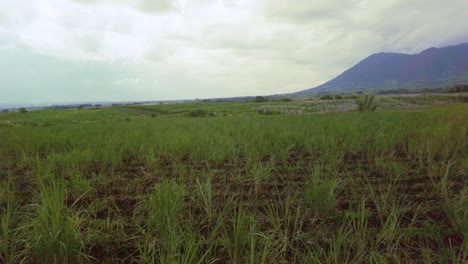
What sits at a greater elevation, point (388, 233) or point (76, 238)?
point (76, 238)

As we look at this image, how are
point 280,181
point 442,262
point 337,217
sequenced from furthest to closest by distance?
point 280,181 < point 337,217 < point 442,262

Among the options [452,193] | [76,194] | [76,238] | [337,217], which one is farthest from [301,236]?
[76,194]

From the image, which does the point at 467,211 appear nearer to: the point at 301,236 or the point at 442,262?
Answer: the point at 442,262

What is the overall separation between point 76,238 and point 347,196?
277cm

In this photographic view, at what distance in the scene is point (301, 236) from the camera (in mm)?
1924

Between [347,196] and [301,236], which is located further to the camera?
[347,196]

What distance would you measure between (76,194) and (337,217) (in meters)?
3.12

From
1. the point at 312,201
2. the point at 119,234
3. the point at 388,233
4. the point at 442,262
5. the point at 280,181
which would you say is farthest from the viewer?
the point at 280,181

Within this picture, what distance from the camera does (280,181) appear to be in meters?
3.53

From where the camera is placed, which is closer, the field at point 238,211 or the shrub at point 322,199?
the field at point 238,211

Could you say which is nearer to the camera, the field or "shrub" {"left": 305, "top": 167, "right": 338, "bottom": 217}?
the field

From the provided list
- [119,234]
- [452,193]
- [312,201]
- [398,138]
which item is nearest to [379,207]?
[312,201]

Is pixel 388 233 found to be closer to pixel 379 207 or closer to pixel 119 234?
pixel 379 207

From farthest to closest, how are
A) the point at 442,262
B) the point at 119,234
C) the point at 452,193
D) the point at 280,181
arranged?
the point at 280,181 < the point at 452,193 < the point at 119,234 < the point at 442,262
